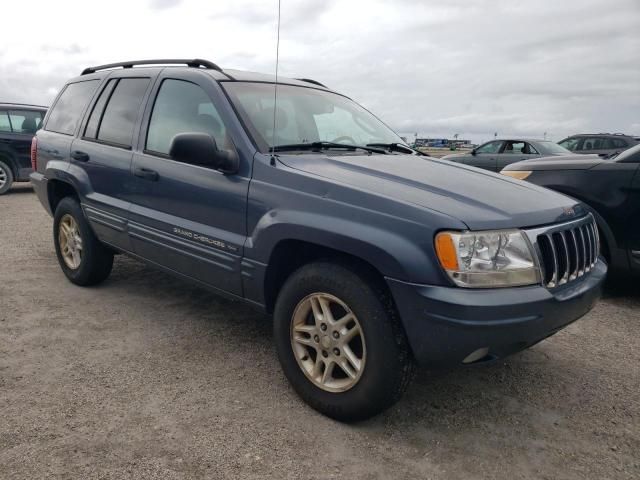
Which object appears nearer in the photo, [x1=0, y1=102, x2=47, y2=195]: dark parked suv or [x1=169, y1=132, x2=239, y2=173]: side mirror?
[x1=169, y1=132, x2=239, y2=173]: side mirror

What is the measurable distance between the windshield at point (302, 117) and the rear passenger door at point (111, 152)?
0.94 m

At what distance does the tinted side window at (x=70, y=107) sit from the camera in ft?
14.3

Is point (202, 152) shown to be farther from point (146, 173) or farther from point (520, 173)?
point (520, 173)

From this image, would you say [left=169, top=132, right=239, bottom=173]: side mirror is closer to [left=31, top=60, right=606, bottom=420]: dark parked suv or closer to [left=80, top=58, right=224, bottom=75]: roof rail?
[left=31, top=60, right=606, bottom=420]: dark parked suv

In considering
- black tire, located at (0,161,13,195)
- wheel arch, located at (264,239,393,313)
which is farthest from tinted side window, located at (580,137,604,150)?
black tire, located at (0,161,13,195)

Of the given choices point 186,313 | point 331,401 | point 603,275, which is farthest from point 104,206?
point 603,275

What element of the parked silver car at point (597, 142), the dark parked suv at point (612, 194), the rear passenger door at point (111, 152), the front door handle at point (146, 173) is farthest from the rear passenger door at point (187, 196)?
the parked silver car at point (597, 142)

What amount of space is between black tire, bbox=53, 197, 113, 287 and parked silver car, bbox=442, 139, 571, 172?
8.44 m

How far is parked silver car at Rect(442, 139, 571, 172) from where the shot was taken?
36.2 feet

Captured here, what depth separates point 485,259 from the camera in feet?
7.11

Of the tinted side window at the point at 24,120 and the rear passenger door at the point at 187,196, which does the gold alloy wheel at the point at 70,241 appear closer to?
the rear passenger door at the point at 187,196

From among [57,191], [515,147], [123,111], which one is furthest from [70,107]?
[515,147]

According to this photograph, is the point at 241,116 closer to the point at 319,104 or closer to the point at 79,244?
the point at 319,104

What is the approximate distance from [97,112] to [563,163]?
162 inches
